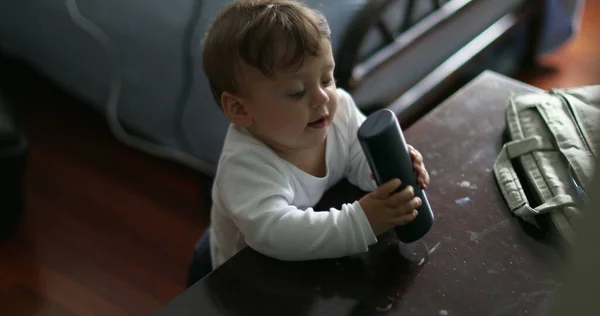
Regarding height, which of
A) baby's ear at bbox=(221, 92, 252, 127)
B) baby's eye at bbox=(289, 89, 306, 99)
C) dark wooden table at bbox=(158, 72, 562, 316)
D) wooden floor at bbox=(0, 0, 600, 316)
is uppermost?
baby's eye at bbox=(289, 89, 306, 99)

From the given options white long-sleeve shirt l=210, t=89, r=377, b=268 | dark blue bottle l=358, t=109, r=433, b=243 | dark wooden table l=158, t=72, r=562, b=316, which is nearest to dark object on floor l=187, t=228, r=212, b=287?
white long-sleeve shirt l=210, t=89, r=377, b=268

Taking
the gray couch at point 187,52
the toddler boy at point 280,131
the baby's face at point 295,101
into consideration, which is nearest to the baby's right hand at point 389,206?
the toddler boy at point 280,131

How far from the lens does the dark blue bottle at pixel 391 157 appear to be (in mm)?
669

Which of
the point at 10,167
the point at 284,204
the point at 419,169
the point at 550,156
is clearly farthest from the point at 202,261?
the point at 10,167

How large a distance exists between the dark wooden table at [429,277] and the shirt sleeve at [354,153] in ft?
0.27

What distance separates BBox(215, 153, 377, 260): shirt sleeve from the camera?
73 centimetres

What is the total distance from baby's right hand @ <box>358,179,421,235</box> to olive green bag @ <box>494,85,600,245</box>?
149 mm

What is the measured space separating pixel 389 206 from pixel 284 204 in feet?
0.38

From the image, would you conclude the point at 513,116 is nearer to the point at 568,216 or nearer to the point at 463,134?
the point at 463,134

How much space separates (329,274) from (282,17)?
27 centimetres

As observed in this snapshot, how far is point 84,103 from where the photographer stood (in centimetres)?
192

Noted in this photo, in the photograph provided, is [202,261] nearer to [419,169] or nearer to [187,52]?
[419,169]

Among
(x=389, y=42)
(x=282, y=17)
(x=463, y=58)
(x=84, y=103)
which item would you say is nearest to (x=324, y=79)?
(x=282, y=17)

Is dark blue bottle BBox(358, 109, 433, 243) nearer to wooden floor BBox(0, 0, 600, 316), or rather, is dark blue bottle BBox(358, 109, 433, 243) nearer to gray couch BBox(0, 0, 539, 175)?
gray couch BBox(0, 0, 539, 175)
